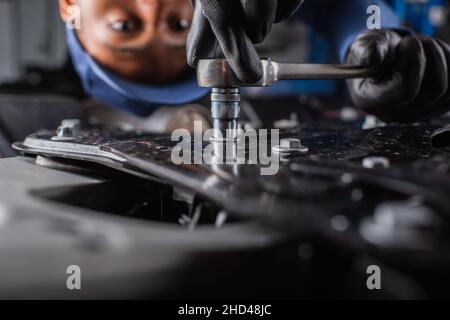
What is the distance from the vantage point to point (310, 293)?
1.06 ft

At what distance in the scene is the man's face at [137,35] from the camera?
1.01m

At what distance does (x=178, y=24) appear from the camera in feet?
3.56

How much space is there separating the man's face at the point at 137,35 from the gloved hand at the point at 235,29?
485mm

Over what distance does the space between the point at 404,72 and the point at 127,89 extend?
0.61 meters

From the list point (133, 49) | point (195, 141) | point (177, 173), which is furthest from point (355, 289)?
point (133, 49)

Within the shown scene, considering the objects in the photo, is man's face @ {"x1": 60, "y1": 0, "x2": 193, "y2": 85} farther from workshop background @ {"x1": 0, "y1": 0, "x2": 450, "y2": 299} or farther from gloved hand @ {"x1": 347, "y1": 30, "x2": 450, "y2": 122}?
workshop background @ {"x1": 0, "y1": 0, "x2": 450, "y2": 299}

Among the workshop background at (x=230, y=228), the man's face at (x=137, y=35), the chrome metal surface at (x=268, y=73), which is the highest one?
the man's face at (x=137, y=35)

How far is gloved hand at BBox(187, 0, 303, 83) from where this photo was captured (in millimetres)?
520

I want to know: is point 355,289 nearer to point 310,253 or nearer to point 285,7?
point 310,253

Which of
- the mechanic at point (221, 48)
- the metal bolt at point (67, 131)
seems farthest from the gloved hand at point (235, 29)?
the metal bolt at point (67, 131)

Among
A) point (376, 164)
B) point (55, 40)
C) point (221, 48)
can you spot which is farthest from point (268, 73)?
point (55, 40)

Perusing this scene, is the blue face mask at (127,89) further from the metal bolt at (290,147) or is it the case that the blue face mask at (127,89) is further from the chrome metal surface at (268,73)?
the metal bolt at (290,147)

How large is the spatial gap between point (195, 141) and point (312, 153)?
0.58 ft

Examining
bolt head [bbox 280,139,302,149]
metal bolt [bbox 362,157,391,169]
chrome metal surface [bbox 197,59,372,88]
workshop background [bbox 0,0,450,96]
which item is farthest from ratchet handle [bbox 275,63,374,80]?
workshop background [bbox 0,0,450,96]
